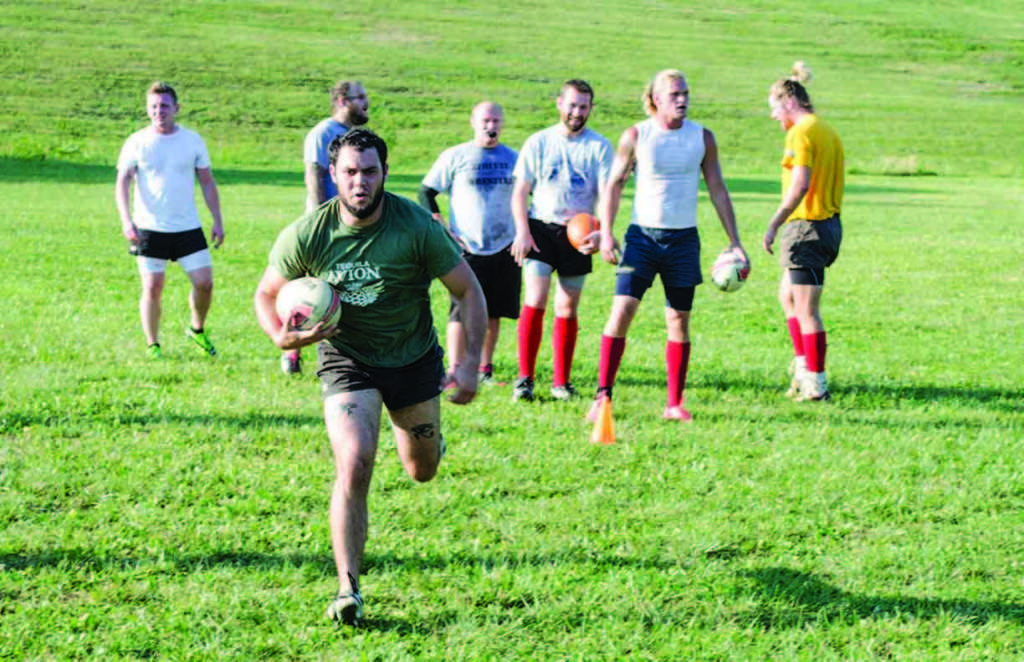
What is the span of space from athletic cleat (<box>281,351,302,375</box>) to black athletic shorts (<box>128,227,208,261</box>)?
1.34m

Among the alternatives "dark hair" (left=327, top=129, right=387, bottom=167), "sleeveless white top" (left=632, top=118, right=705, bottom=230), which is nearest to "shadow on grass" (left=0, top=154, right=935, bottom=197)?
"sleeveless white top" (left=632, top=118, right=705, bottom=230)

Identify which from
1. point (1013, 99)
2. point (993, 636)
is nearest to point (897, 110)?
point (1013, 99)

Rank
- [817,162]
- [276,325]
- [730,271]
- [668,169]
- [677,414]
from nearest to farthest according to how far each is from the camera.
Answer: [276,325] < [668,169] < [677,414] < [730,271] < [817,162]

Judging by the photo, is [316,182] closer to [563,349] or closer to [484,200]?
[484,200]

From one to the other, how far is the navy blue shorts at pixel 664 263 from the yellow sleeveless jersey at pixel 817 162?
1.17m

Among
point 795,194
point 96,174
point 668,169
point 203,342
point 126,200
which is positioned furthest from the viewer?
point 96,174

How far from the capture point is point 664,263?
8836mm

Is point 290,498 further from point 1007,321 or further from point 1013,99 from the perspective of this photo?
point 1013,99

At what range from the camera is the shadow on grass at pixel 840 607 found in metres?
5.34

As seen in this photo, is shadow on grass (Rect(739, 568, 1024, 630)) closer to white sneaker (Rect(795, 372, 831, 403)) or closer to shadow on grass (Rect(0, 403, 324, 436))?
shadow on grass (Rect(0, 403, 324, 436))

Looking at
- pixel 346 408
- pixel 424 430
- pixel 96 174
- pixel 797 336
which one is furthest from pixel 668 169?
pixel 96 174

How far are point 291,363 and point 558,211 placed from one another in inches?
103

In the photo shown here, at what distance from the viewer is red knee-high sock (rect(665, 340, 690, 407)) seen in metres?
8.90

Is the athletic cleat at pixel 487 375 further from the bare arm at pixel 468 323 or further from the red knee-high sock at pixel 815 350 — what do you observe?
the bare arm at pixel 468 323
